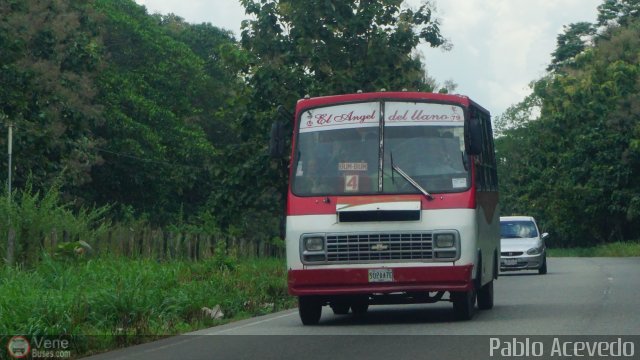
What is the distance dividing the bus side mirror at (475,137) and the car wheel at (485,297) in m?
3.21

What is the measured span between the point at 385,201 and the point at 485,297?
3.74 meters

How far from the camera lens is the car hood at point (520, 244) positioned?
35594 millimetres

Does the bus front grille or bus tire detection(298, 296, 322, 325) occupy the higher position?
the bus front grille

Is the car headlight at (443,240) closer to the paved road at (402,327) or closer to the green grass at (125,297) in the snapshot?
the paved road at (402,327)

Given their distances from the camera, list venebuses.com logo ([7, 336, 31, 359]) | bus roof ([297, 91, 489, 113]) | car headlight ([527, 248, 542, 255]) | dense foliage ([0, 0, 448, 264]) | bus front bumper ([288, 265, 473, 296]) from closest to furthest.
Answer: venebuses.com logo ([7, 336, 31, 359]), bus front bumper ([288, 265, 473, 296]), bus roof ([297, 91, 489, 113]), dense foliage ([0, 0, 448, 264]), car headlight ([527, 248, 542, 255])

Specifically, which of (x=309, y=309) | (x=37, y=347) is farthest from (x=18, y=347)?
(x=309, y=309)

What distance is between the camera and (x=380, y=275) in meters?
16.8

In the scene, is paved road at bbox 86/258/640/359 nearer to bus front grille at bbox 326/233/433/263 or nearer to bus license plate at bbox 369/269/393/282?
bus license plate at bbox 369/269/393/282

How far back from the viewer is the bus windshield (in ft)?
56.4

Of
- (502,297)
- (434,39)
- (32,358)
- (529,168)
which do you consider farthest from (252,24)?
(529,168)

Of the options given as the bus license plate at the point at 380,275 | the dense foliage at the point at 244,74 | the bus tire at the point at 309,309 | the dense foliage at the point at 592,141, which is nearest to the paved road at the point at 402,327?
the bus tire at the point at 309,309

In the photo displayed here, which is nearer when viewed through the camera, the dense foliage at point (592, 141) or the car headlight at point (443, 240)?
the car headlight at point (443, 240)

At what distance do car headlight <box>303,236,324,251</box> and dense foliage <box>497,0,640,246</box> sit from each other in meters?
52.0

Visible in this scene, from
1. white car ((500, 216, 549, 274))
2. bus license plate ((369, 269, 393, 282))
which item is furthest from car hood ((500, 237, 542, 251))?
bus license plate ((369, 269, 393, 282))
